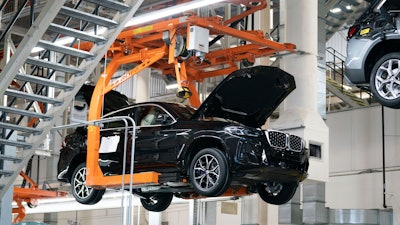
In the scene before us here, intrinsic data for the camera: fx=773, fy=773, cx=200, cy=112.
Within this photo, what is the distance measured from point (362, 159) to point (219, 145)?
37.6ft

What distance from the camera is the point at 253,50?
1286 centimetres

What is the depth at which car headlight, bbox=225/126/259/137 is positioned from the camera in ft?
34.0

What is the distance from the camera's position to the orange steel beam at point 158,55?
1149 centimetres

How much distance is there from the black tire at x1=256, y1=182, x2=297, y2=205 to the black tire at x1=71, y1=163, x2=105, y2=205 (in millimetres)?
2557

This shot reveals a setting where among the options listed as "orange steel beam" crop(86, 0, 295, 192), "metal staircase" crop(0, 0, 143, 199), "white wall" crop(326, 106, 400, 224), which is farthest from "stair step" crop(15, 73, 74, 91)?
"white wall" crop(326, 106, 400, 224)

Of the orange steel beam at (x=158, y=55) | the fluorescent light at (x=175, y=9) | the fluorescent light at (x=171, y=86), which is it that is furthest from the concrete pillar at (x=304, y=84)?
the fluorescent light at (x=171, y=86)

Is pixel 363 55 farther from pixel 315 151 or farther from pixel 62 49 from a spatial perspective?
pixel 62 49

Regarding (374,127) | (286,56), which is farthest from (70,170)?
(374,127)

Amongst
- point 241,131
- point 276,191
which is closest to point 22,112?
point 241,131

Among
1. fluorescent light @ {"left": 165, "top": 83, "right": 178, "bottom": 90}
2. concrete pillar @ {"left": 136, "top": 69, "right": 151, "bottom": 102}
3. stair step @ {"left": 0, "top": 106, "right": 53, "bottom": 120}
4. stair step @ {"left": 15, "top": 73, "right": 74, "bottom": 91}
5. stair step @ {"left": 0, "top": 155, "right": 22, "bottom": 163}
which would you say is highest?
fluorescent light @ {"left": 165, "top": 83, "right": 178, "bottom": 90}

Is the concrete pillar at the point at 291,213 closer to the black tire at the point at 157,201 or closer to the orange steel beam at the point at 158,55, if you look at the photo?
the black tire at the point at 157,201

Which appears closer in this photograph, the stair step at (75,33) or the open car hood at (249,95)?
the stair step at (75,33)

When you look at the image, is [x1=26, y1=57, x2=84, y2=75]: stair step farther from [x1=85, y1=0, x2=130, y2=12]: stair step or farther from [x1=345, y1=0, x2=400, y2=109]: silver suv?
[x1=345, y1=0, x2=400, y2=109]: silver suv

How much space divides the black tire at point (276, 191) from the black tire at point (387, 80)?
8.38 feet
